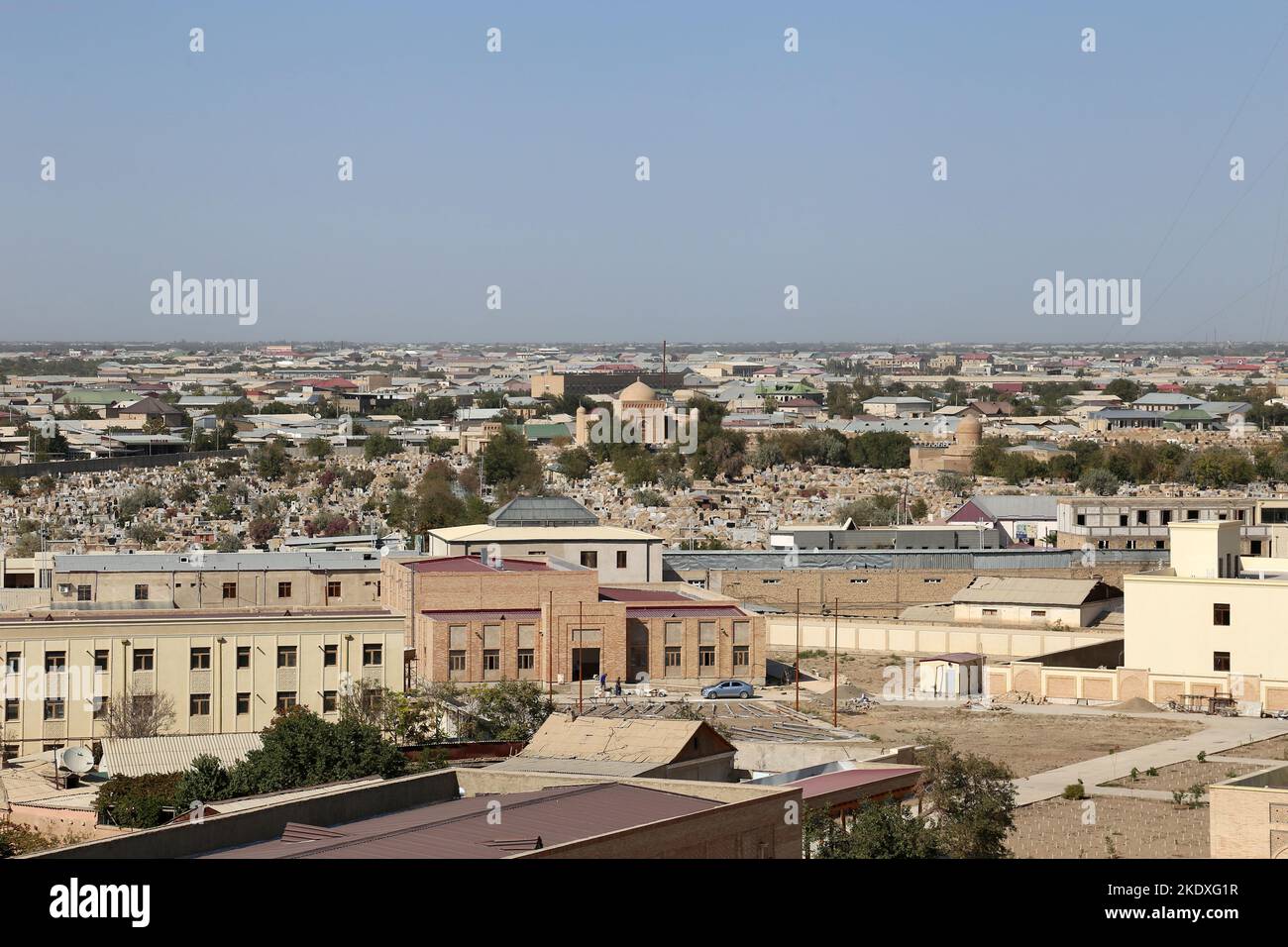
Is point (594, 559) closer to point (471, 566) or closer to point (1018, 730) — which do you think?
point (471, 566)

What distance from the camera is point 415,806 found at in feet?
45.0

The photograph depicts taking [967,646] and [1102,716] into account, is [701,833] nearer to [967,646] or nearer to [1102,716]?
[1102,716]

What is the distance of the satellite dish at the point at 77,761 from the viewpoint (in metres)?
21.4

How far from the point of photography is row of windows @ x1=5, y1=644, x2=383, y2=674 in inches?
1009

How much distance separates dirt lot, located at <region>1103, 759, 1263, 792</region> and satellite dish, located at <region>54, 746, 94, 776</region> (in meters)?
11.6

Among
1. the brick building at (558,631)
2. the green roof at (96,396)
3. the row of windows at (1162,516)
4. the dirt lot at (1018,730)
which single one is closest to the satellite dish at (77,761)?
the brick building at (558,631)

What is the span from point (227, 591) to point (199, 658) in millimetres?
8330

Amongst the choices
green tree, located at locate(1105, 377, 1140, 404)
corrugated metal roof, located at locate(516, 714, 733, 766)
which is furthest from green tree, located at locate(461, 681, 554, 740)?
green tree, located at locate(1105, 377, 1140, 404)

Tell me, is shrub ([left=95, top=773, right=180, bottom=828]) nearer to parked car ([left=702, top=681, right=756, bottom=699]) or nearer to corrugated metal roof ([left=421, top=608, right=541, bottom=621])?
corrugated metal roof ([left=421, top=608, right=541, bottom=621])

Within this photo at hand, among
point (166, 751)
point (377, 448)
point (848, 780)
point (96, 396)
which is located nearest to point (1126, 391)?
point (377, 448)

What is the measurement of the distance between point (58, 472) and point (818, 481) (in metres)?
29.8

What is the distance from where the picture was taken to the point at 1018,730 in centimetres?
2664
